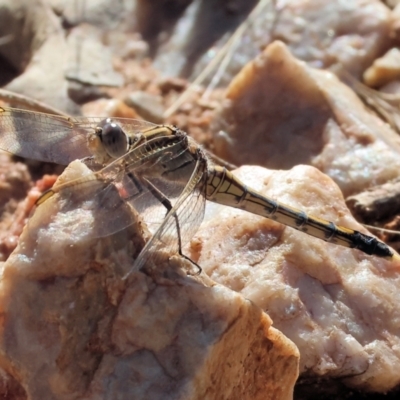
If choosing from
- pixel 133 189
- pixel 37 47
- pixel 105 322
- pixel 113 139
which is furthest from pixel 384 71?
pixel 105 322

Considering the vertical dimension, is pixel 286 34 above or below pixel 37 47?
above

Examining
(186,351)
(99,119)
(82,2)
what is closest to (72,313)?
(186,351)

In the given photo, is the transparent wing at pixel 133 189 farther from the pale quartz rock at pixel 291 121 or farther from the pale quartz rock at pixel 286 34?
the pale quartz rock at pixel 286 34

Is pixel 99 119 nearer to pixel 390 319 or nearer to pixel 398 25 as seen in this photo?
pixel 390 319

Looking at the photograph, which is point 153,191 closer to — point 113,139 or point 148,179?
point 148,179

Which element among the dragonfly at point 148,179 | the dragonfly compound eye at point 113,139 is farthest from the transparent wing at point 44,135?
the dragonfly compound eye at point 113,139
